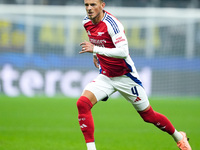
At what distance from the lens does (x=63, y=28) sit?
2094 cm

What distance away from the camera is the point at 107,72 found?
6.61 metres

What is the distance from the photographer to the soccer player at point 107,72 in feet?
19.9

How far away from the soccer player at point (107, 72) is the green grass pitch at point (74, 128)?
1.32 metres

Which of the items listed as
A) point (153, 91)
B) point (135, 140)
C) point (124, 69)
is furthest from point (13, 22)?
point (124, 69)

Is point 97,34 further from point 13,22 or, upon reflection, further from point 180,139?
point 13,22

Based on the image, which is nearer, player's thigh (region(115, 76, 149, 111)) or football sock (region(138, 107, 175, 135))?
player's thigh (region(115, 76, 149, 111))

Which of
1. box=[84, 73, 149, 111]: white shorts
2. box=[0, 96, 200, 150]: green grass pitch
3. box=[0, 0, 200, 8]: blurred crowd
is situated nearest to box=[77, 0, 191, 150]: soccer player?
box=[84, 73, 149, 111]: white shorts

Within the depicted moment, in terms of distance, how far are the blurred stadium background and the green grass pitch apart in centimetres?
381

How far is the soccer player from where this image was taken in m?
6.06

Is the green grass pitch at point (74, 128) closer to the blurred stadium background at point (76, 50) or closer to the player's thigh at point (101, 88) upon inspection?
the player's thigh at point (101, 88)

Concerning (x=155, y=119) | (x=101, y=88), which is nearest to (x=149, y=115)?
(x=155, y=119)

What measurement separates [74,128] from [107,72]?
4.22 meters

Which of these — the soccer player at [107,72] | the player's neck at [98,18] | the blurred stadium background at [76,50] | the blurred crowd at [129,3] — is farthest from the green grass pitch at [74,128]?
the blurred crowd at [129,3]

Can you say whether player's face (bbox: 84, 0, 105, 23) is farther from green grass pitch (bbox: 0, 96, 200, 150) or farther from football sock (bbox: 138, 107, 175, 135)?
green grass pitch (bbox: 0, 96, 200, 150)
